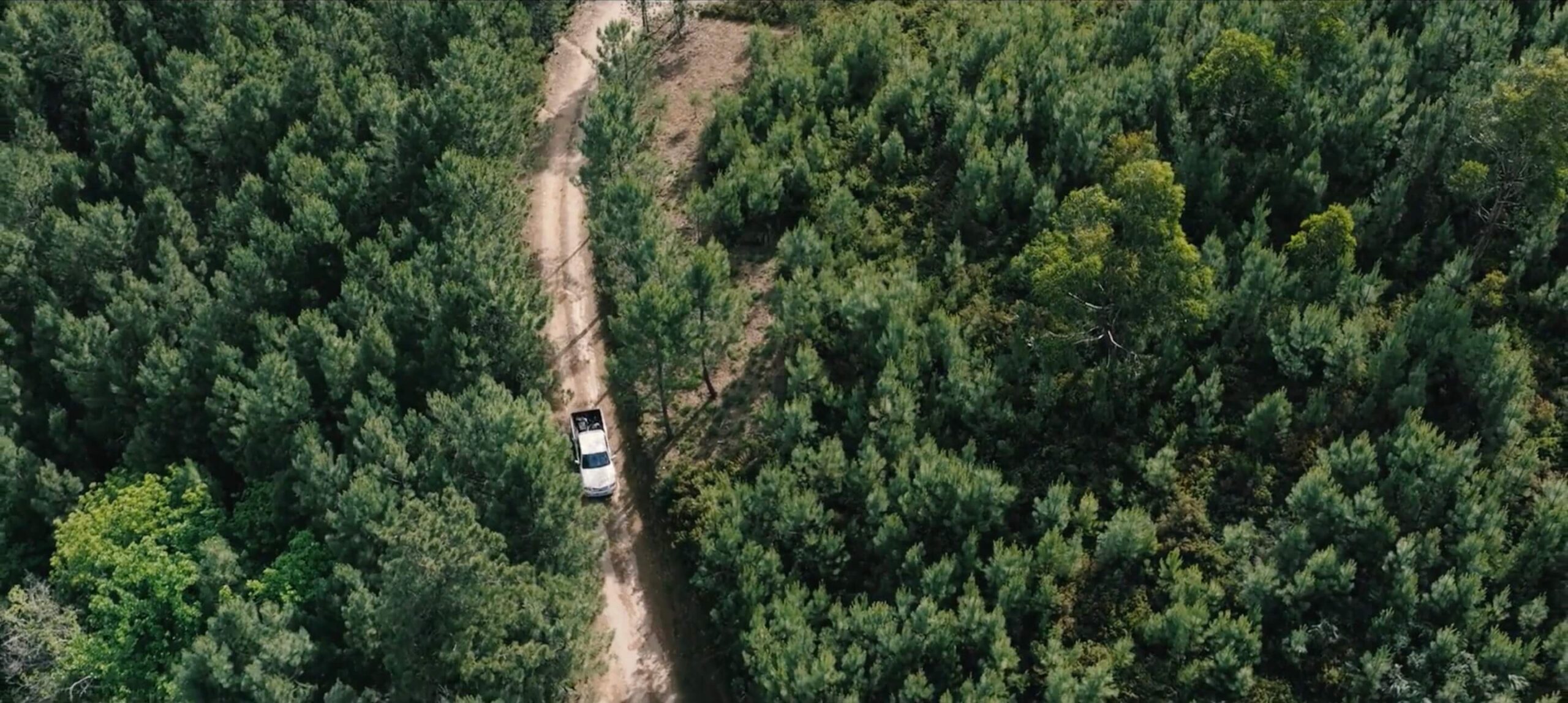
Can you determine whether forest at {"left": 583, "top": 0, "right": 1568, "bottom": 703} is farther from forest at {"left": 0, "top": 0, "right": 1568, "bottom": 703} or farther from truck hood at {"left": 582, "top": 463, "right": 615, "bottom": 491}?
truck hood at {"left": 582, "top": 463, "right": 615, "bottom": 491}

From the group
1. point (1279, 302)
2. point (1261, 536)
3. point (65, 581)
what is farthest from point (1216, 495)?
point (65, 581)

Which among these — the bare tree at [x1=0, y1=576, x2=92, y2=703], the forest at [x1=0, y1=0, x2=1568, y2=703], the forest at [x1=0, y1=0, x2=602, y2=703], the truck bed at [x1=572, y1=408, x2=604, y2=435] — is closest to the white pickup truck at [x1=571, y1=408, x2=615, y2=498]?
the truck bed at [x1=572, y1=408, x2=604, y2=435]

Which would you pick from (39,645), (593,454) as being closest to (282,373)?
(593,454)

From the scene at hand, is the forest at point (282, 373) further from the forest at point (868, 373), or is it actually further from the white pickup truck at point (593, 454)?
the white pickup truck at point (593, 454)

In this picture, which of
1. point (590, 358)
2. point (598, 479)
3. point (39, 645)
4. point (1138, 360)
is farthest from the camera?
point (590, 358)

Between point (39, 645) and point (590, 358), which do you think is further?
point (590, 358)

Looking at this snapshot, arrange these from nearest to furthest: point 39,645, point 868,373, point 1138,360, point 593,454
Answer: point 39,645 < point 1138,360 < point 868,373 < point 593,454

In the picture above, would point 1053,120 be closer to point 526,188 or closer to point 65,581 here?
point 526,188

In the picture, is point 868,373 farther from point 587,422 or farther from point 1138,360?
point 587,422
